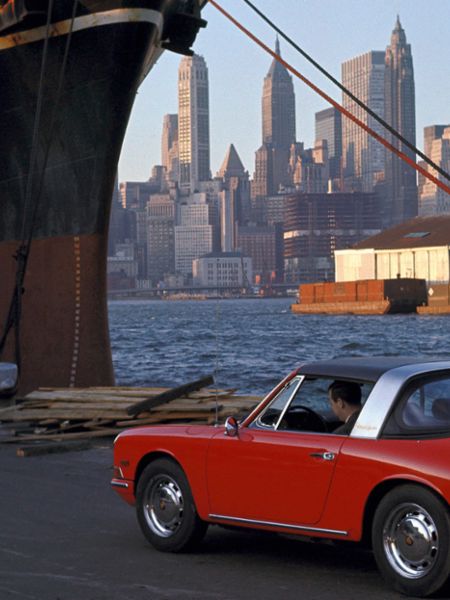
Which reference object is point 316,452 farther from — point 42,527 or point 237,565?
point 42,527

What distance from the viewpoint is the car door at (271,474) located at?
7562mm

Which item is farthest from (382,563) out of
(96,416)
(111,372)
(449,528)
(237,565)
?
(111,372)

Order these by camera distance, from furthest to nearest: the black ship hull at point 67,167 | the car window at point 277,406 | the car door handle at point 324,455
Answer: the black ship hull at point 67,167, the car window at point 277,406, the car door handle at point 324,455

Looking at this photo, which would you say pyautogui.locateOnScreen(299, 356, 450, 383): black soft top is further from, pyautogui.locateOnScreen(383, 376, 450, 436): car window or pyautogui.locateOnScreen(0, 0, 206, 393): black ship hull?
pyautogui.locateOnScreen(0, 0, 206, 393): black ship hull

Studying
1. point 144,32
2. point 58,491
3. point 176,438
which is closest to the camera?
point 176,438

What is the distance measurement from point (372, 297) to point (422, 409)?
14881 cm

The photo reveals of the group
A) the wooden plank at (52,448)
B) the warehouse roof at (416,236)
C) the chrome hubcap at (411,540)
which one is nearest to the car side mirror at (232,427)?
the chrome hubcap at (411,540)

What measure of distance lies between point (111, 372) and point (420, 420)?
15782mm

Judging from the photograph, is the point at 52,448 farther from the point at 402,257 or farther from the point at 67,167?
the point at 402,257

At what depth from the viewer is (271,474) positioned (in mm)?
7855

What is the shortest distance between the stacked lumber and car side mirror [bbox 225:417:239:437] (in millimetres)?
6283

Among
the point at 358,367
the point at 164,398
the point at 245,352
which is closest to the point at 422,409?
the point at 358,367

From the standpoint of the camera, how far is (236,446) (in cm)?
816

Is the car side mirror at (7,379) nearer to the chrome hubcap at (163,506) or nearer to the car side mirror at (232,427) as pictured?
the chrome hubcap at (163,506)
